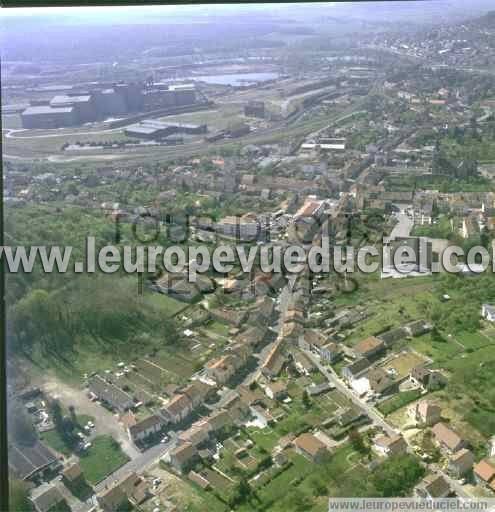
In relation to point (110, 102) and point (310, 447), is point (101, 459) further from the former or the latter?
point (110, 102)

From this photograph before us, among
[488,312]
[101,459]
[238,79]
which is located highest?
[238,79]

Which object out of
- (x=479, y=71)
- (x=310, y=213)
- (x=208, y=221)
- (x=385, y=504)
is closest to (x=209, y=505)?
(x=385, y=504)

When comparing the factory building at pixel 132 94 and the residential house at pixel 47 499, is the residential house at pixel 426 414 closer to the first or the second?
the residential house at pixel 47 499

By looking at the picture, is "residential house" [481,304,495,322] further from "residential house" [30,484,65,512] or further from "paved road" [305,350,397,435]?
"residential house" [30,484,65,512]

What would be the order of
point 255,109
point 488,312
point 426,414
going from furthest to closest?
1. point 255,109
2. point 488,312
3. point 426,414

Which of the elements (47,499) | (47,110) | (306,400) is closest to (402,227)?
(306,400)

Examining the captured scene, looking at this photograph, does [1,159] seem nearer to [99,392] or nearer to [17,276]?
[17,276]
